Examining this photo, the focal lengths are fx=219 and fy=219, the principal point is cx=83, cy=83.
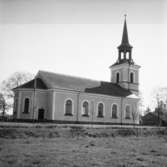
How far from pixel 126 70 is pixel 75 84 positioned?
1189 centimetres

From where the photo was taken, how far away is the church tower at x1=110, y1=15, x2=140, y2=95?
4162cm

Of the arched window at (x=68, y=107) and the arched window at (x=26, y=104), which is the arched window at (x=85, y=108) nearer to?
the arched window at (x=68, y=107)

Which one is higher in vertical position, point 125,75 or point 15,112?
point 125,75

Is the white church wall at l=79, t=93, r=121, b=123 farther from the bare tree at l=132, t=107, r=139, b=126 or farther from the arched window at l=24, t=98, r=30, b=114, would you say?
the arched window at l=24, t=98, r=30, b=114

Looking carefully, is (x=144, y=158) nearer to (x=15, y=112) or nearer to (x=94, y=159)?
(x=94, y=159)

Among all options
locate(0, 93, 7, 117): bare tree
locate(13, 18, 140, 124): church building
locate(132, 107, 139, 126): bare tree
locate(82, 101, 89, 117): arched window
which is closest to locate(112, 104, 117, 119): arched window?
locate(13, 18, 140, 124): church building

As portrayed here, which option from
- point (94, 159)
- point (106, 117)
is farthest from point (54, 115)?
point (94, 159)

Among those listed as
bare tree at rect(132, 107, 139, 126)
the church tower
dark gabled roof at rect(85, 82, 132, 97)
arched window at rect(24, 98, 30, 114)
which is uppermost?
the church tower

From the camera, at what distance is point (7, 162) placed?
8.97 metres

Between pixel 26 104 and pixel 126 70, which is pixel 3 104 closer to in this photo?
pixel 26 104

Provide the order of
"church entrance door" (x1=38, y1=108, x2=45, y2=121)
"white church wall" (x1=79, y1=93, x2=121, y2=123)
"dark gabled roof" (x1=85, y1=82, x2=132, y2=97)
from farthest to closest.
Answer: "dark gabled roof" (x1=85, y1=82, x2=132, y2=97) → "white church wall" (x1=79, y1=93, x2=121, y2=123) → "church entrance door" (x1=38, y1=108, x2=45, y2=121)

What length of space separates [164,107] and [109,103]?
75.5ft

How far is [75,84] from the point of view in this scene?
114 feet

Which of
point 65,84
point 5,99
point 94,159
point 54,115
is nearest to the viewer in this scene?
point 94,159
